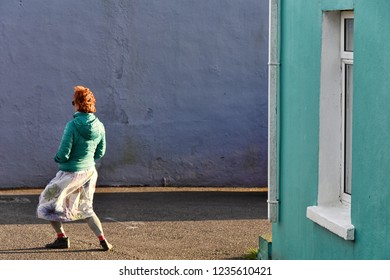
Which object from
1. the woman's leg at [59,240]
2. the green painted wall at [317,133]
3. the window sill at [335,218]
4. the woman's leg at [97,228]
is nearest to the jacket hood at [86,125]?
the woman's leg at [97,228]

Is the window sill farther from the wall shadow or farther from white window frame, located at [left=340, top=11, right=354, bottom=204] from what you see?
the wall shadow

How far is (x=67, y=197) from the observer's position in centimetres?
1233

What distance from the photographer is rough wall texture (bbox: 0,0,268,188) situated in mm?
18094

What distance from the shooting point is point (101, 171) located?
1848 cm

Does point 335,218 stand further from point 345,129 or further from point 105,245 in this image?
point 105,245

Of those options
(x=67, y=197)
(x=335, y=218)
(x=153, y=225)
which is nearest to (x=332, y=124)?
(x=335, y=218)

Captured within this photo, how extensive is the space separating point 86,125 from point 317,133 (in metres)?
3.21

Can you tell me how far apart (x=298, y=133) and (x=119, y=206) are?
20.3 ft

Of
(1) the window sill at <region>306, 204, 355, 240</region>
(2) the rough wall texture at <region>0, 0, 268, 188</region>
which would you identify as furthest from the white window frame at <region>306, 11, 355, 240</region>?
(2) the rough wall texture at <region>0, 0, 268, 188</region>

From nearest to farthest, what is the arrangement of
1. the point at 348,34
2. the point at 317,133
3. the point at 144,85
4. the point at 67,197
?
the point at 348,34, the point at 317,133, the point at 67,197, the point at 144,85

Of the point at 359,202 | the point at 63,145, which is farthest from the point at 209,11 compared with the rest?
the point at 359,202

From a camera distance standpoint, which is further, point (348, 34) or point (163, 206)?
point (163, 206)

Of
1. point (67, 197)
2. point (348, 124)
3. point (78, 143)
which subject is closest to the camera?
point (348, 124)

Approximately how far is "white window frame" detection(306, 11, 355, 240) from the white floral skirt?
335cm
